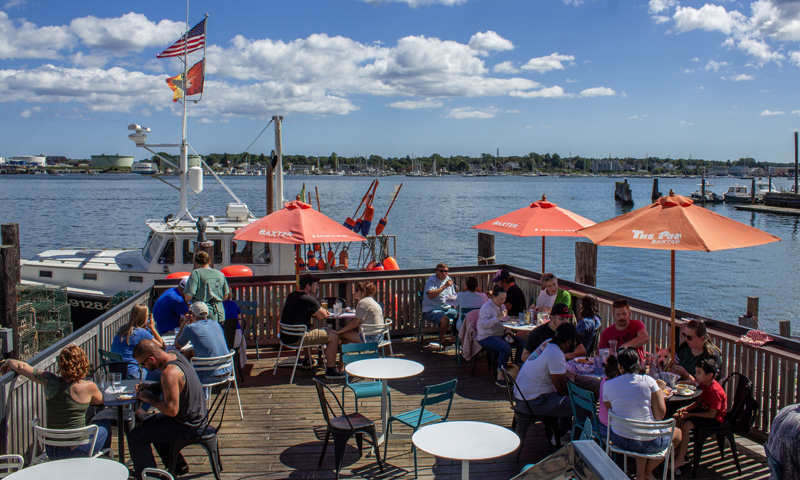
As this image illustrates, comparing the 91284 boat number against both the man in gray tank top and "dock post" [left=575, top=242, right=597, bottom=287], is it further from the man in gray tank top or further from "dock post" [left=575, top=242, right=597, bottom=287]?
"dock post" [left=575, top=242, right=597, bottom=287]

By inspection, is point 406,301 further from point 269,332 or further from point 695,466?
point 695,466

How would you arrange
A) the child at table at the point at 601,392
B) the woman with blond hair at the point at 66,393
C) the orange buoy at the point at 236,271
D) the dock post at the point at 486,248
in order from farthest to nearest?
the dock post at the point at 486,248 → the orange buoy at the point at 236,271 → the child at table at the point at 601,392 → the woman with blond hair at the point at 66,393

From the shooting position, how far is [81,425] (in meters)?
5.11

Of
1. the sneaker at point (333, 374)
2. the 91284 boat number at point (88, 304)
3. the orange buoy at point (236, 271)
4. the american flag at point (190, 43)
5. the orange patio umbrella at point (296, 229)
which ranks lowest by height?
the 91284 boat number at point (88, 304)

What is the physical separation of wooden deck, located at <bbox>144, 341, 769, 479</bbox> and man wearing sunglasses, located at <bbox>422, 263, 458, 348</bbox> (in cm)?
111

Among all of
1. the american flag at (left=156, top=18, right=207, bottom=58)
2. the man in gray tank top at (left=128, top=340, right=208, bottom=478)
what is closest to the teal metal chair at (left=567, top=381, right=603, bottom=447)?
the man in gray tank top at (left=128, top=340, right=208, bottom=478)

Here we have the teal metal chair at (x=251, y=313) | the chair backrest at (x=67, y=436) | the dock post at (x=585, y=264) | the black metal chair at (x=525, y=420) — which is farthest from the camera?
the dock post at (x=585, y=264)

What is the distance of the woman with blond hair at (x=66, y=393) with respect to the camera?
197 inches

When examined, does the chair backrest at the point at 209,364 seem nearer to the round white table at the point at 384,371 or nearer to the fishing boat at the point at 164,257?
the round white table at the point at 384,371

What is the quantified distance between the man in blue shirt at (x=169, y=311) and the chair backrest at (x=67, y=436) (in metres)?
3.40

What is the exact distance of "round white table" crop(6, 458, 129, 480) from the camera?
3.92 metres

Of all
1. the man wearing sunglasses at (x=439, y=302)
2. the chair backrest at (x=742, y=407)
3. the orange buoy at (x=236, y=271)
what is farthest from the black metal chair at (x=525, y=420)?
the orange buoy at (x=236, y=271)

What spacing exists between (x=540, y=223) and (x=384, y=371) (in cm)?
434

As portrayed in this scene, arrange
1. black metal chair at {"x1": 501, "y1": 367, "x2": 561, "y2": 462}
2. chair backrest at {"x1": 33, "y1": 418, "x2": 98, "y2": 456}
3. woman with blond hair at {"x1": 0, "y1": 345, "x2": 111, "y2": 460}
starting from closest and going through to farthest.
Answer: chair backrest at {"x1": 33, "y1": 418, "x2": 98, "y2": 456}, woman with blond hair at {"x1": 0, "y1": 345, "x2": 111, "y2": 460}, black metal chair at {"x1": 501, "y1": 367, "x2": 561, "y2": 462}
